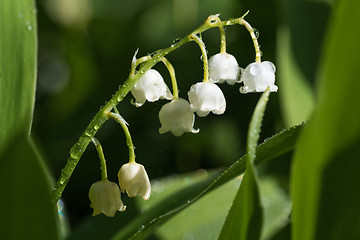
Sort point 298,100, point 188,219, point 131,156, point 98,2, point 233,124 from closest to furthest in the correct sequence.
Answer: point 131,156 < point 188,219 < point 298,100 < point 233,124 < point 98,2

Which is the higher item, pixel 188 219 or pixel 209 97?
pixel 209 97

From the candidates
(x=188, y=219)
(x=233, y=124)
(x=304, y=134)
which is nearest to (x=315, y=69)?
(x=233, y=124)

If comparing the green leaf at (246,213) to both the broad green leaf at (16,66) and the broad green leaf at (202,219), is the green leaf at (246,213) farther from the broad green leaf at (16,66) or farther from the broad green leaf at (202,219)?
the broad green leaf at (202,219)

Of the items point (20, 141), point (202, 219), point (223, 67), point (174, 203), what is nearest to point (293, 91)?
point (202, 219)

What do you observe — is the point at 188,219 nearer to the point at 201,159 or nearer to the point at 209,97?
the point at 209,97

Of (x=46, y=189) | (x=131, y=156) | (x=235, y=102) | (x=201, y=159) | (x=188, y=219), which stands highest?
(x=46, y=189)

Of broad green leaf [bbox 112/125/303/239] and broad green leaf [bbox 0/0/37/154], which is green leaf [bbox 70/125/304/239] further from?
broad green leaf [bbox 0/0/37/154]

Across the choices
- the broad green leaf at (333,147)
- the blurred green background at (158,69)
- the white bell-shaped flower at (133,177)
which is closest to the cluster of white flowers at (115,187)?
the white bell-shaped flower at (133,177)
